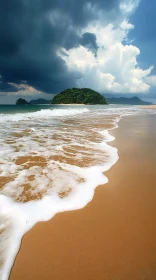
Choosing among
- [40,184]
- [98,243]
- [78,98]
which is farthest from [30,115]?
[78,98]

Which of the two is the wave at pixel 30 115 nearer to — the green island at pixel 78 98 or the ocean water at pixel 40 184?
the ocean water at pixel 40 184

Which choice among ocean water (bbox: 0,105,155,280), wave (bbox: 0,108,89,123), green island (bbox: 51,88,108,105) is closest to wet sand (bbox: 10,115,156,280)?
ocean water (bbox: 0,105,155,280)

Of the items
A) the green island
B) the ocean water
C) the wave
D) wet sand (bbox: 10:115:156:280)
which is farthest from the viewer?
the green island

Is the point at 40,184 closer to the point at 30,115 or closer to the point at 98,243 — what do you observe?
the point at 98,243

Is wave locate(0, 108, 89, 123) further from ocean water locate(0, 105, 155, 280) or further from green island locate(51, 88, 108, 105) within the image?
green island locate(51, 88, 108, 105)

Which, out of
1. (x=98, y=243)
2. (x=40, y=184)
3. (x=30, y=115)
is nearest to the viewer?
(x=98, y=243)

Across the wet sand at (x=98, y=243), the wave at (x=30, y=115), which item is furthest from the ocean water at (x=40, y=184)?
the wave at (x=30, y=115)

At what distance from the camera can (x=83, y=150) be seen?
3.94m

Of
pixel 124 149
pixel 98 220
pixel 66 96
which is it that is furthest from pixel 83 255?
pixel 66 96

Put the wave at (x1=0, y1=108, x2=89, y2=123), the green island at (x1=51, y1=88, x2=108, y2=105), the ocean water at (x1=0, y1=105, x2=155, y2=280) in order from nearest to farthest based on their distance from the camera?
the ocean water at (x1=0, y1=105, x2=155, y2=280), the wave at (x1=0, y1=108, x2=89, y2=123), the green island at (x1=51, y1=88, x2=108, y2=105)

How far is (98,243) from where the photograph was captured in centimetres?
132

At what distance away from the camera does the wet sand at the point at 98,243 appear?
1111 mm

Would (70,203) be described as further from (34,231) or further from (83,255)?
(83,255)

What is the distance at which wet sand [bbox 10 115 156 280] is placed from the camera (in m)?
1.11
